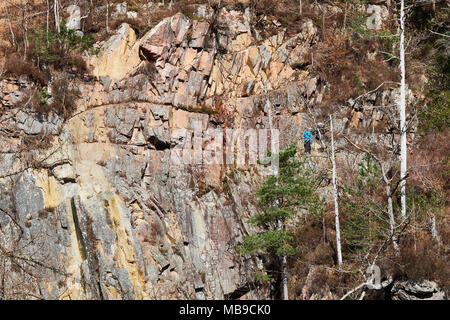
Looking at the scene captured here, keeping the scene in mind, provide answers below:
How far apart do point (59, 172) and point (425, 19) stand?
2403cm

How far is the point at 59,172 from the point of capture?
1916 cm

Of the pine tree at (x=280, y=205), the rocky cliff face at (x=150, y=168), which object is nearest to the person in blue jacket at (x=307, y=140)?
the rocky cliff face at (x=150, y=168)

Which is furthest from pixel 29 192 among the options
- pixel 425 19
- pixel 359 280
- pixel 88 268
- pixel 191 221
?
pixel 425 19

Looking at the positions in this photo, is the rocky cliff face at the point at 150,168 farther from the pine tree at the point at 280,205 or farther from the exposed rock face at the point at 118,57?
the pine tree at the point at 280,205

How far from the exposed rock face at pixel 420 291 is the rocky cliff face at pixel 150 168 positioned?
717 cm

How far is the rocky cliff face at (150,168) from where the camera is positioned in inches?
706

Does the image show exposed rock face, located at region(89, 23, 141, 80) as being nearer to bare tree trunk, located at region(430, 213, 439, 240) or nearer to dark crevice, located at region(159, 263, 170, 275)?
dark crevice, located at region(159, 263, 170, 275)

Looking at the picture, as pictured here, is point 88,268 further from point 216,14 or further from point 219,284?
point 216,14

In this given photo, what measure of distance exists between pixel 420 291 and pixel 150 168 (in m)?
12.5

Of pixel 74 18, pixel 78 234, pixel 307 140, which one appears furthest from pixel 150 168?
pixel 74 18

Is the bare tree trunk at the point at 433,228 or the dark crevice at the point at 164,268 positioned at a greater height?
the bare tree trunk at the point at 433,228

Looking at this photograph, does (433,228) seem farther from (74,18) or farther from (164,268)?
(74,18)

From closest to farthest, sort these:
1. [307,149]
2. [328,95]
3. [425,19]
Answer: [307,149], [328,95], [425,19]

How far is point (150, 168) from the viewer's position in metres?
19.8
